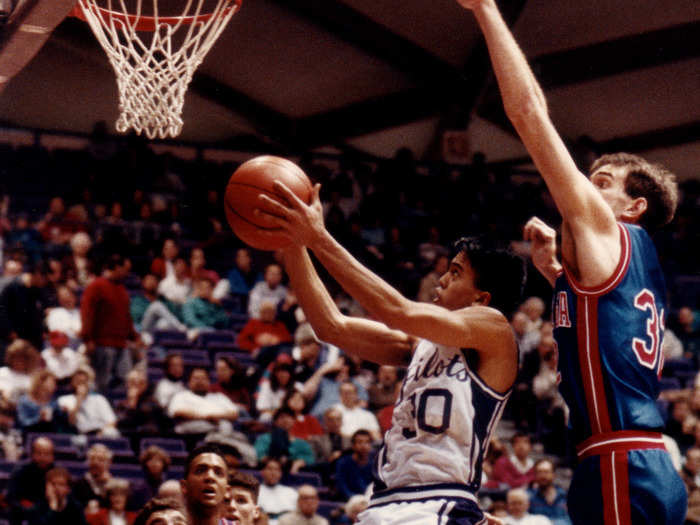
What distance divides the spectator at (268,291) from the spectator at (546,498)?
307 centimetres

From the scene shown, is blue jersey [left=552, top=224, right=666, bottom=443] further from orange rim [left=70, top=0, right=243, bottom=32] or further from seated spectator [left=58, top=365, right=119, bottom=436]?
seated spectator [left=58, top=365, right=119, bottom=436]

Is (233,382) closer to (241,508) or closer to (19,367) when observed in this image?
(19,367)

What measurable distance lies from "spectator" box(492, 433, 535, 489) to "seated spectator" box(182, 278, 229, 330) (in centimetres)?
305


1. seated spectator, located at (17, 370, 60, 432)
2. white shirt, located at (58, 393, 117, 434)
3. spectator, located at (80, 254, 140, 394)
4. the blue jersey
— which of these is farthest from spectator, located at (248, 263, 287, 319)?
the blue jersey

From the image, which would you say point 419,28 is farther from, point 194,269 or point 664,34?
point 194,269

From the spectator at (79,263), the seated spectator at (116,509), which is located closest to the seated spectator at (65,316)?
the spectator at (79,263)

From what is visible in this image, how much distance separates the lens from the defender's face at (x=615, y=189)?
10.5 ft

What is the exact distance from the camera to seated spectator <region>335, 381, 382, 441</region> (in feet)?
29.5

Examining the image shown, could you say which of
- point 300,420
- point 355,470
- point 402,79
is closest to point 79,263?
point 300,420

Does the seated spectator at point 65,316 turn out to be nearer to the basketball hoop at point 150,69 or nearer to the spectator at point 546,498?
the spectator at point 546,498

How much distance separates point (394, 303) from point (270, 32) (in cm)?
1065

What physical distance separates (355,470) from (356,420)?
71cm

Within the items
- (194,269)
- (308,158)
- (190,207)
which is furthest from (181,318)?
(308,158)

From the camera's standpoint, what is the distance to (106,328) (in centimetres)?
889
